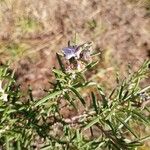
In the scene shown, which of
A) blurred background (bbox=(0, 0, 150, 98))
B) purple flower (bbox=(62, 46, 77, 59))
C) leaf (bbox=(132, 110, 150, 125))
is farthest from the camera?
blurred background (bbox=(0, 0, 150, 98))

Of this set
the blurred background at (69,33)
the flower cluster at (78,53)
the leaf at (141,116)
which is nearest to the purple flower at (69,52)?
the flower cluster at (78,53)

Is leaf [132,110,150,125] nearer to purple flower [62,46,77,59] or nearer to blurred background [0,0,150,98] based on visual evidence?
purple flower [62,46,77,59]

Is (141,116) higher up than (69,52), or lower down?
lower down

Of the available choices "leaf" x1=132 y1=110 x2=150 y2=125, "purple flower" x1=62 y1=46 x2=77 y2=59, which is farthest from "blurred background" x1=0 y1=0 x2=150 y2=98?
"purple flower" x1=62 y1=46 x2=77 y2=59

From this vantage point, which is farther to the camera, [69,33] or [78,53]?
[69,33]

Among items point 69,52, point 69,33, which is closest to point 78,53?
point 69,52

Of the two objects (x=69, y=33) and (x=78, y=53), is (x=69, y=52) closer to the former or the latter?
(x=78, y=53)

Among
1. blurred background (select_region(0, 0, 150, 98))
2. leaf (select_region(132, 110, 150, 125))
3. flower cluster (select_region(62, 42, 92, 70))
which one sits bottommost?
leaf (select_region(132, 110, 150, 125))

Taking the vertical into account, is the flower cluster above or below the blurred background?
below
